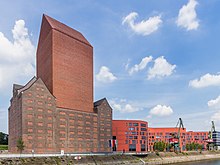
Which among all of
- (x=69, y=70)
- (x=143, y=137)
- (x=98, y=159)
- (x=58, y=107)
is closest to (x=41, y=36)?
(x=69, y=70)

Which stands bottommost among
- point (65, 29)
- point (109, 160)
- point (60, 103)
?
point (109, 160)

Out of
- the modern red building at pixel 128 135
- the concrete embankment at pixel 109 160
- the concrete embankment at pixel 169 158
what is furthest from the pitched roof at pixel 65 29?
the concrete embankment at pixel 169 158

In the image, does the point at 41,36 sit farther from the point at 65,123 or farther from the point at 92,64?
the point at 65,123

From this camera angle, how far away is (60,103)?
350ft

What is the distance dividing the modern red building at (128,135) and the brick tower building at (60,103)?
23.0 m

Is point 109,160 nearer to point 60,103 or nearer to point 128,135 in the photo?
point 60,103

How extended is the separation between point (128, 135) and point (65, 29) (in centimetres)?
6625

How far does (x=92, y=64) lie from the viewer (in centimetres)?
12575

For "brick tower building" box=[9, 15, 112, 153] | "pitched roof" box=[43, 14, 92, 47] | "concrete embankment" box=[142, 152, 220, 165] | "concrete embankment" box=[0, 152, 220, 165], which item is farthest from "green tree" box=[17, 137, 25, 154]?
"pitched roof" box=[43, 14, 92, 47]

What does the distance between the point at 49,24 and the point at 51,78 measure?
22882mm

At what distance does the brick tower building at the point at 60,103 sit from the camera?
96.2 m

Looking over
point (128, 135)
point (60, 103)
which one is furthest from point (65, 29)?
point (128, 135)

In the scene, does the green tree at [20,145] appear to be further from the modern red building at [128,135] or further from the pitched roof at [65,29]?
the modern red building at [128,135]

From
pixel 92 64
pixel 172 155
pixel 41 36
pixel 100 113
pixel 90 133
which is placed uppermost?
pixel 41 36
